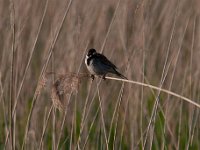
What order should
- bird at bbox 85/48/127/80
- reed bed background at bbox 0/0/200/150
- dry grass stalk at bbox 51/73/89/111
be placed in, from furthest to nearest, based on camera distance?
reed bed background at bbox 0/0/200/150 → bird at bbox 85/48/127/80 → dry grass stalk at bbox 51/73/89/111

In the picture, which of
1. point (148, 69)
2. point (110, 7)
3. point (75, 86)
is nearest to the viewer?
point (75, 86)

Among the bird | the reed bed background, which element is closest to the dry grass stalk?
the bird

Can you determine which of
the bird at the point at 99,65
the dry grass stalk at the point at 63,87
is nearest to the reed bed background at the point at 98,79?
the bird at the point at 99,65

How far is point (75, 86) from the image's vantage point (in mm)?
2820

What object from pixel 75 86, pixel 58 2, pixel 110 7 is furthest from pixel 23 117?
pixel 75 86

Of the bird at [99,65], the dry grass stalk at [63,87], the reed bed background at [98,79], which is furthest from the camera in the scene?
the reed bed background at [98,79]

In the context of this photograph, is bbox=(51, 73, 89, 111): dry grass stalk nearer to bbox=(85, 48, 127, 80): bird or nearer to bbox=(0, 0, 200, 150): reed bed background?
bbox=(85, 48, 127, 80): bird

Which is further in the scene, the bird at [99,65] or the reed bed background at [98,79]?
the reed bed background at [98,79]

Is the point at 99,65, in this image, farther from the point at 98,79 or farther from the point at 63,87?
the point at 63,87

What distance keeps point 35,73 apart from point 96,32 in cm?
91

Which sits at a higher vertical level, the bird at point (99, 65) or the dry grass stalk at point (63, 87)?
the bird at point (99, 65)

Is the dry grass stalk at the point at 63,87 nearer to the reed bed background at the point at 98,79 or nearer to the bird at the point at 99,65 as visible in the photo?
the bird at the point at 99,65

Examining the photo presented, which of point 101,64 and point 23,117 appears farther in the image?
point 23,117

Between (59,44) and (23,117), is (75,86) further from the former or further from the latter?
(59,44)
